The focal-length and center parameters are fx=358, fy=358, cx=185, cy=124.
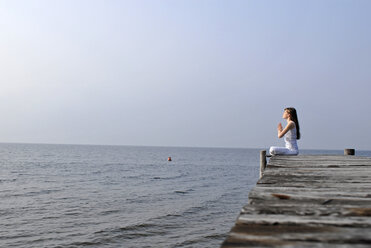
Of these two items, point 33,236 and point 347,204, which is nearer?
point 347,204

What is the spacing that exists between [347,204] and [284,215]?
28.4 inches

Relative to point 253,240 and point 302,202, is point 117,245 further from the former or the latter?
point 253,240

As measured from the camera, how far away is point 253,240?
5.84 ft

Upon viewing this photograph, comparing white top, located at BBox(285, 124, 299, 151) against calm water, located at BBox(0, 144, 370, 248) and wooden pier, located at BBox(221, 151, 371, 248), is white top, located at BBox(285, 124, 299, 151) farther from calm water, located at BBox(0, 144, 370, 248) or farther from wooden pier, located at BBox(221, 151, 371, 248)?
wooden pier, located at BBox(221, 151, 371, 248)

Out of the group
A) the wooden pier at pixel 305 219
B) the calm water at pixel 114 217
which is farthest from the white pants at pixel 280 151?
the wooden pier at pixel 305 219

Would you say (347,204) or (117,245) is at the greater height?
(347,204)

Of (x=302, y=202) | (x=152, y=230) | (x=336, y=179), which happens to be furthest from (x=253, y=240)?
(x=152, y=230)

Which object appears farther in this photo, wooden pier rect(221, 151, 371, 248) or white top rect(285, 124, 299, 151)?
white top rect(285, 124, 299, 151)

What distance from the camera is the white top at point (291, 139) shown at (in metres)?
9.70

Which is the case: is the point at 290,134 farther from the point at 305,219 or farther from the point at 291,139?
the point at 305,219

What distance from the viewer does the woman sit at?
9.52 metres

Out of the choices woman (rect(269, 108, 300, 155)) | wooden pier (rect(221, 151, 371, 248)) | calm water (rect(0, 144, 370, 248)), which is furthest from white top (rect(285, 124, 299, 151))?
wooden pier (rect(221, 151, 371, 248))

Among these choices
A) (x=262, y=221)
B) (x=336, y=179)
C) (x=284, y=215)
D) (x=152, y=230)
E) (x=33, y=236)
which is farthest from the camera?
(x=152, y=230)

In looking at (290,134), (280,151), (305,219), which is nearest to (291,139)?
(290,134)
